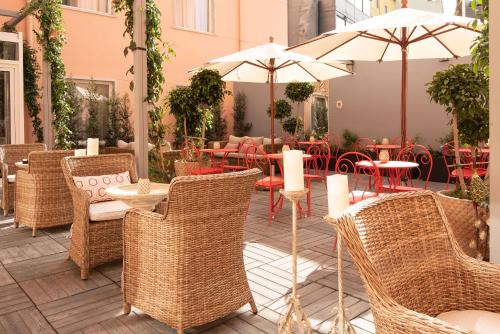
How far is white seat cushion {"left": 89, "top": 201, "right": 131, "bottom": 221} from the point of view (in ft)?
10.5

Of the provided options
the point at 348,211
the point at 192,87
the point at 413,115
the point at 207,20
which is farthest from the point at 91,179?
the point at 207,20

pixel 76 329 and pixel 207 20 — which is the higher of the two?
Answer: pixel 207 20

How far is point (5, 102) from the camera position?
771 centimetres

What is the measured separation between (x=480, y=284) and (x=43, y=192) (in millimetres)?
4001

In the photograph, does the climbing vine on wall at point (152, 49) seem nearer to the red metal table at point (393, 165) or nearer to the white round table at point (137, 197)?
the white round table at point (137, 197)

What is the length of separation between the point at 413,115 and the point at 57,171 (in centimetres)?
758

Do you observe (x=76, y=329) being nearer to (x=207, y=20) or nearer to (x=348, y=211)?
(x=348, y=211)

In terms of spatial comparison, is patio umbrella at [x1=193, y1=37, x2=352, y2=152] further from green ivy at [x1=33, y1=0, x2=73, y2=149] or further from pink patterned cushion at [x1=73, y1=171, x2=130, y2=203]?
pink patterned cushion at [x1=73, y1=171, x2=130, y2=203]

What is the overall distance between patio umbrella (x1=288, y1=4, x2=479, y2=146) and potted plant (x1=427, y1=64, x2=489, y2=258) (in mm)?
1059

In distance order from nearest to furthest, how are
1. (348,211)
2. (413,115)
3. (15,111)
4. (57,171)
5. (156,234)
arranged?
(348,211)
(156,234)
(57,171)
(15,111)
(413,115)

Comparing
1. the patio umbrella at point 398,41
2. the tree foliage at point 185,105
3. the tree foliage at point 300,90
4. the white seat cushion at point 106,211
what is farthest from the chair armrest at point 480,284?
the tree foliage at point 300,90

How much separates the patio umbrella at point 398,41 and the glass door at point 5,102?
18.3ft

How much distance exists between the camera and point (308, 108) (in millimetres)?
11648

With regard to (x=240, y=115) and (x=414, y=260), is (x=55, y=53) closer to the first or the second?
(x=414, y=260)
